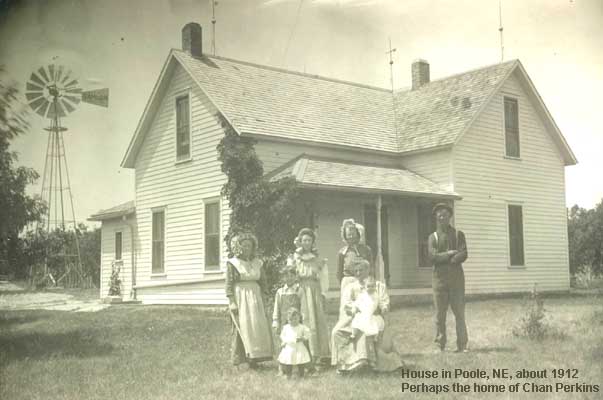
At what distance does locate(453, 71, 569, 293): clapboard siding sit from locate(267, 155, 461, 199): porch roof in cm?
92

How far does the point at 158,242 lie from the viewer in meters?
15.8

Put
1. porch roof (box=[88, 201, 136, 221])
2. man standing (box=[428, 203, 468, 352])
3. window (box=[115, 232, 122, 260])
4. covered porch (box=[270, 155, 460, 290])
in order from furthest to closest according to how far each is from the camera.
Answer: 1. window (box=[115, 232, 122, 260])
2. porch roof (box=[88, 201, 136, 221])
3. covered porch (box=[270, 155, 460, 290])
4. man standing (box=[428, 203, 468, 352])

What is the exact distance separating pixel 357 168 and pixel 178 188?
13.1 feet

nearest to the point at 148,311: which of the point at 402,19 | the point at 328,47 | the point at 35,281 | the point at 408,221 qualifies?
the point at 35,281

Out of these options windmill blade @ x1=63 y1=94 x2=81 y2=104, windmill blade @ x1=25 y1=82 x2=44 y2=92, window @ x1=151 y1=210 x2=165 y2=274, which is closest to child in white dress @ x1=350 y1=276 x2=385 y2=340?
windmill blade @ x1=63 y1=94 x2=81 y2=104

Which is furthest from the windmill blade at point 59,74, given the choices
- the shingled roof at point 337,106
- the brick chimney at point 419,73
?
the brick chimney at point 419,73

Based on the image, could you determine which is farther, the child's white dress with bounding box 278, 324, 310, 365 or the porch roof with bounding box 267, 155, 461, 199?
the porch roof with bounding box 267, 155, 461, 199

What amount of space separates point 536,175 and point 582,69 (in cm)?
941

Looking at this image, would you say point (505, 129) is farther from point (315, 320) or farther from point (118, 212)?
point (315, 320)

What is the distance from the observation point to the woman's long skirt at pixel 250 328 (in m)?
6.96

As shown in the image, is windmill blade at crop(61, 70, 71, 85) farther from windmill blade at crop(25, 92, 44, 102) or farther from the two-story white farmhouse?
the two-story white farmhouse

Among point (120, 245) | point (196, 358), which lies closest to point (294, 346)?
point (196, 358)

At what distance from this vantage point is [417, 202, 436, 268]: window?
15422 mm

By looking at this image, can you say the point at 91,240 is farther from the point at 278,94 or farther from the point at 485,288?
the point at 485,288
